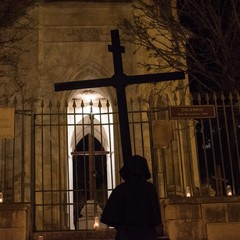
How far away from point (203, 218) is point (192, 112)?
7.26ft

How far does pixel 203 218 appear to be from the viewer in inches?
387

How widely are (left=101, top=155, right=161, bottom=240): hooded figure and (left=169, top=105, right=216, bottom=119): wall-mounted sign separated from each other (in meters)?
4.73

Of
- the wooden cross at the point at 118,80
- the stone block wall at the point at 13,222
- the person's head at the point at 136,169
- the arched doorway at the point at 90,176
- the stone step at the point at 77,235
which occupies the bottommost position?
the stone step at the point at 77,235

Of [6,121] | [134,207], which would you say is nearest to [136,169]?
[134,207]

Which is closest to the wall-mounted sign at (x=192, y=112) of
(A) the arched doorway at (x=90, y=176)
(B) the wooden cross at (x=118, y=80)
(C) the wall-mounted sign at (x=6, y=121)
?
(B) the wooden cross at (x=118, y=80)

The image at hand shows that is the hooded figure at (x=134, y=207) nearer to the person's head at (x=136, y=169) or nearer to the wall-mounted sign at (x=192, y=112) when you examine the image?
the person's head at (x=136, y=169)

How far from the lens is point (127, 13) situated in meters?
16.5

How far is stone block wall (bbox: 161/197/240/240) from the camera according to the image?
9.72 metres

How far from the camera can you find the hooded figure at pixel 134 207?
19.1ft

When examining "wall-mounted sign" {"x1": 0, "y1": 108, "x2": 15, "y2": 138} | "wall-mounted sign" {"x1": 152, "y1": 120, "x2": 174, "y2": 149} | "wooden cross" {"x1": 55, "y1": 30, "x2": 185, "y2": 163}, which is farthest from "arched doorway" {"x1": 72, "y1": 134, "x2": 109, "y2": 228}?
"wooden cross" {"x1": 55, "y1": 30, "x2": 185, "y2": 163}

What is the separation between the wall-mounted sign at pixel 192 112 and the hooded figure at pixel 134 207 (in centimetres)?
473

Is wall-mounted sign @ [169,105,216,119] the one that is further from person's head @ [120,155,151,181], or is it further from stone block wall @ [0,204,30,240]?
person's head @ [120,155,151,181]

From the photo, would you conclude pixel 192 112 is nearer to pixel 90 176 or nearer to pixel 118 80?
pixel 118 80

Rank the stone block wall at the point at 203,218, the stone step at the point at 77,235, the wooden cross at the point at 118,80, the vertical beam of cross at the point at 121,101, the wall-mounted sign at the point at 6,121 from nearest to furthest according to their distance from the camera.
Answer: the vertical beam of cross at the point at 121,101 < the wooden cross at the point at 118,80 < the stone block wall at the point at 203,218 < the stone step at the point at 77,235 < the wall-mounted sign at the point at 6,121
